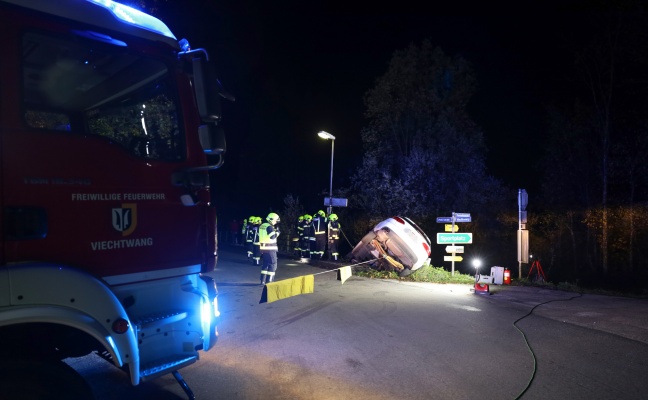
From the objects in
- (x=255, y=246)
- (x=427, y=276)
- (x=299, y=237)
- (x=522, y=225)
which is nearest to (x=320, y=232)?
(x=299, y=237)

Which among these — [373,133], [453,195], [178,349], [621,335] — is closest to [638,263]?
[453,195]

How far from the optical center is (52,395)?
105 inches

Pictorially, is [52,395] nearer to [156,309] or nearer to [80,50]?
[156,309]

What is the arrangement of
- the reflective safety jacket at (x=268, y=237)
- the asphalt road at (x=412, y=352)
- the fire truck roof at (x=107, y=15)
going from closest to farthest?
the fire truck roof at (x=107, y=15) → the asphalt road at (x=412, y=352) → the reflective safety jacket at (x=268, y=237)

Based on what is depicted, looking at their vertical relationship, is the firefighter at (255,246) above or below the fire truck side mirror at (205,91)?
below

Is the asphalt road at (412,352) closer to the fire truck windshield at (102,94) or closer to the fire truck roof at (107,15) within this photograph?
the fire truck windshield at (102,94)

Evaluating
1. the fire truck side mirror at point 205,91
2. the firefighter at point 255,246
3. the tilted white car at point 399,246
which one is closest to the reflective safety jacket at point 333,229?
the firefighter at point 255,246

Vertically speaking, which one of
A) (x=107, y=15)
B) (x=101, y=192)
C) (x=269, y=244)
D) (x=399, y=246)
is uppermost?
(x=107, y=15)

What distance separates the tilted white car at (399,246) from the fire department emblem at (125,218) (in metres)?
10.8

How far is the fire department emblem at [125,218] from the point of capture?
10.4ft

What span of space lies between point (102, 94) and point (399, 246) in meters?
11.1

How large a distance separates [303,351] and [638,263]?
16.8 m

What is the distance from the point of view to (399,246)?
1345 centimetres

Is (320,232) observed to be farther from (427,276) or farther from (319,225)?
(427,276)
